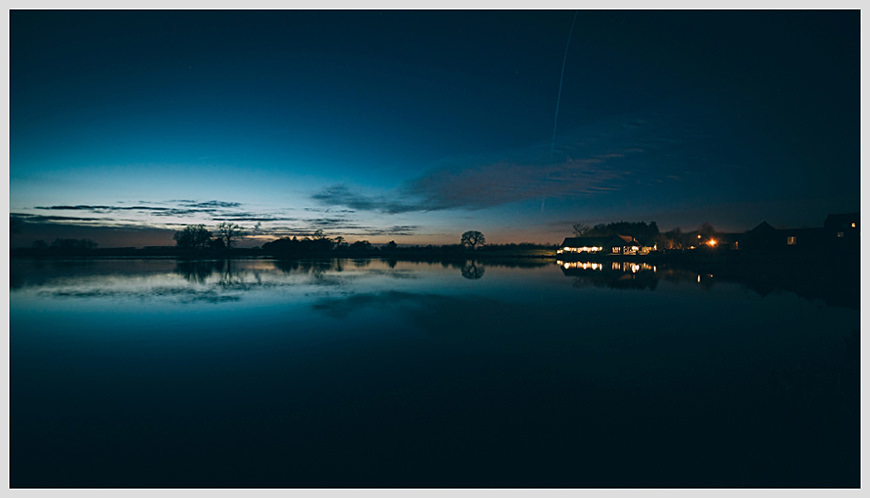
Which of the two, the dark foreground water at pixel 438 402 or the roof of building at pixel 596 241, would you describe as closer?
the dark foreground water at pixel 438 402

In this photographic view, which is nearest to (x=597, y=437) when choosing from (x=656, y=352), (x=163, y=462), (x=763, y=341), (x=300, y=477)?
(x=300, y=477)

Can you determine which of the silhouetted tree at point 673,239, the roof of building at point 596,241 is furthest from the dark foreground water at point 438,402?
the silhouetted tree at point 673,239

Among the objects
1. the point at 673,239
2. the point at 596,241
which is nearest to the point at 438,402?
the point at 596,241

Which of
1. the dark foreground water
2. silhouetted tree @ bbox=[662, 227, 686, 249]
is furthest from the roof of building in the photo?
the dark foreground water

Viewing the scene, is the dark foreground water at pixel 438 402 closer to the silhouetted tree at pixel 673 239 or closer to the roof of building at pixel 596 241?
the roof of building at pixel 596 241

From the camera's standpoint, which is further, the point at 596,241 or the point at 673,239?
the point at 673,239

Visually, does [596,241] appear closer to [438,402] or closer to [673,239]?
[673,239]

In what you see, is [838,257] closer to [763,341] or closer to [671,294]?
[671,294]

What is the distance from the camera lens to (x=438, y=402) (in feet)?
26.0

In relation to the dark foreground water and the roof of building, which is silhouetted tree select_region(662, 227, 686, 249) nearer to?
the roof of building

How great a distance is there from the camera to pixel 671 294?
22.8 meters

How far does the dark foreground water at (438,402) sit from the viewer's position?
19.1 ft

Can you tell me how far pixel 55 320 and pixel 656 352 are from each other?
25.0 metres

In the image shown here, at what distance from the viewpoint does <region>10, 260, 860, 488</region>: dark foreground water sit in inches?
229
